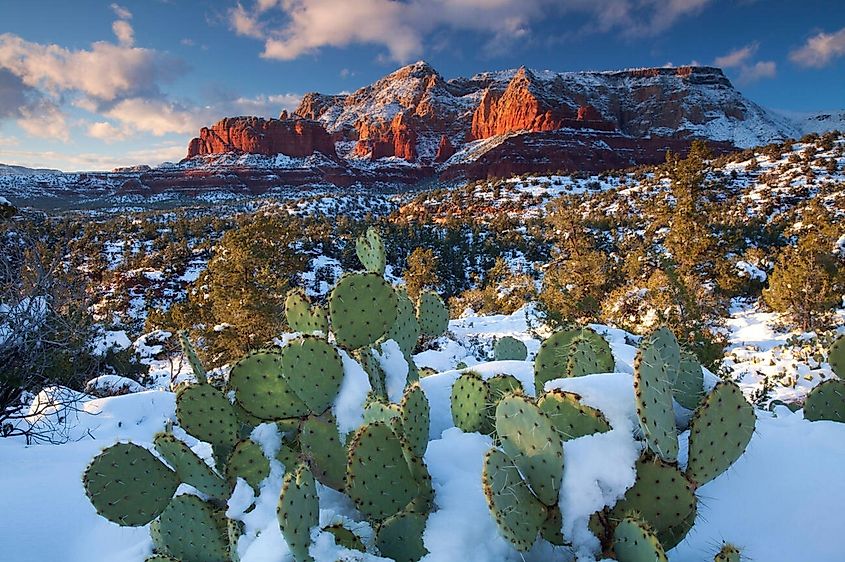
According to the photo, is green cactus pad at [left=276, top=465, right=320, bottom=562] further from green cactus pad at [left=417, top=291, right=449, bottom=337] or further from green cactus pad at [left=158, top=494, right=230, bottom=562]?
green cactus pad at [left=417, top=291, right=449, bottom=337]

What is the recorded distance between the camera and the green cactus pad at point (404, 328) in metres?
3.17

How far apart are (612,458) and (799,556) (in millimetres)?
1079

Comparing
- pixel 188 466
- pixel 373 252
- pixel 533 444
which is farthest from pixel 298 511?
pixel 373 252

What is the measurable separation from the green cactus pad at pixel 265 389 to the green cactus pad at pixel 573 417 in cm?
128

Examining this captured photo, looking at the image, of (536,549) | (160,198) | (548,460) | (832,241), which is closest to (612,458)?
(548,460)

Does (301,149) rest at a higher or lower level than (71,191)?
higher

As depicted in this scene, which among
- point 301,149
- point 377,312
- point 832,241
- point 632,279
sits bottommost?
point 632,279

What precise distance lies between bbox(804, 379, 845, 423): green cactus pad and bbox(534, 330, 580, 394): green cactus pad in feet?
7.35

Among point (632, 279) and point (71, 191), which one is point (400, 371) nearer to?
point (632, 279)

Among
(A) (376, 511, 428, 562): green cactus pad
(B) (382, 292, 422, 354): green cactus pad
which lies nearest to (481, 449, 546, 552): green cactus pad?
(A) (376, 511, 428, 562): green cactus pad

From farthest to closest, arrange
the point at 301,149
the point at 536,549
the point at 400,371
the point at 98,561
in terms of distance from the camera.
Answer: the point at 301,149, the point at 98,561, the point at 400,371, the point at 536,549

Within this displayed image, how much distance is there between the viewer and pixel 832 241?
569 inches

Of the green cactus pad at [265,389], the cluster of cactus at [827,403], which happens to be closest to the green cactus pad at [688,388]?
the green cactus pad at [265,389]

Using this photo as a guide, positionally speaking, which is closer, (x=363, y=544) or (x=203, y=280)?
(x=363, y=544)
